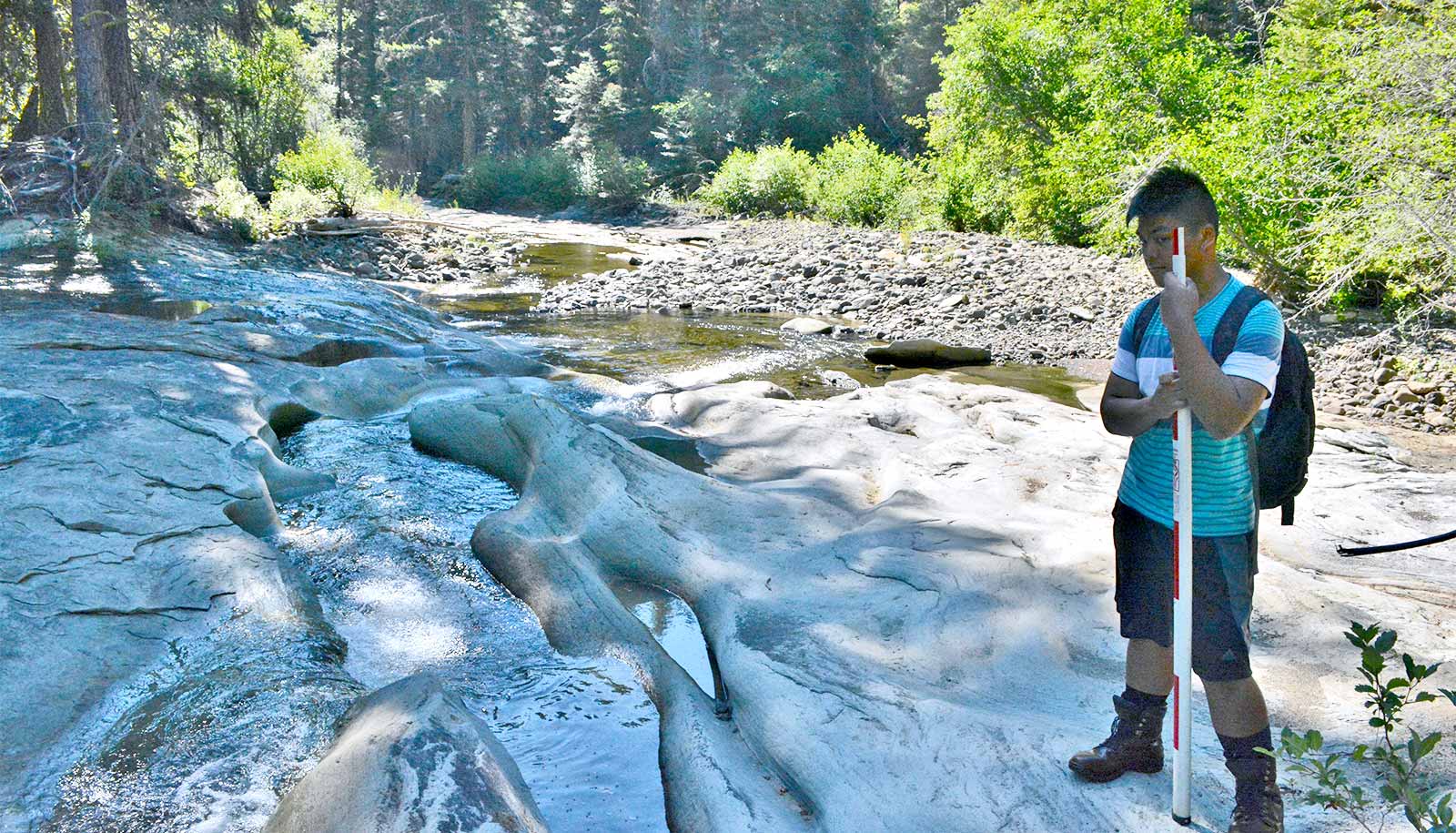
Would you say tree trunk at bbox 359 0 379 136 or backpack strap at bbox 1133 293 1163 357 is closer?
backpack strap at bbox 1133 293 1163 357

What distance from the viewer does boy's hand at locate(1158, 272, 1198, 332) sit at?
2.15m

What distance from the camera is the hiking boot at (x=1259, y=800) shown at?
94.0 inches

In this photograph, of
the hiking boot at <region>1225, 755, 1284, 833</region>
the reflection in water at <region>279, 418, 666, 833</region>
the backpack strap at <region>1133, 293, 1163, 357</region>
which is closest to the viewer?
the hiking boot at <region>1225, 755, 1284, 833</region>

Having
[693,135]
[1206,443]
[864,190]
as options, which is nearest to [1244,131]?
[1206,443]

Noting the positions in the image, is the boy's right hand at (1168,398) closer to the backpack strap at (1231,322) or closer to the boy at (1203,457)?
the boy at (1203,457)

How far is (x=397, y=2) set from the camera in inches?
1796

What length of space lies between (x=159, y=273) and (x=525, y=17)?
3672cm

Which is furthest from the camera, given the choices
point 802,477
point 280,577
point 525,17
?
point 525,17

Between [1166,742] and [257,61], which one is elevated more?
[257,61]

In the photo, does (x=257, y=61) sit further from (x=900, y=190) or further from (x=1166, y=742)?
(x=1166, y=742)

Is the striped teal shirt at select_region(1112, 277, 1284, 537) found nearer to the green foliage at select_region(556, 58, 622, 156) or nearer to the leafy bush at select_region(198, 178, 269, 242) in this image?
the leafy bush at select_region(198, 178, 269, 242)

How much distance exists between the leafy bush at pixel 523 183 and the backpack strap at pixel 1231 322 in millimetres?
33806

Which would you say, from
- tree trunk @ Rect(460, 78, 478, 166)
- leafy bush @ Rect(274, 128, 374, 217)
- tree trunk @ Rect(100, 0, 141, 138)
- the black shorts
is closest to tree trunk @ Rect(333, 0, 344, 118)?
tree trunk @ Rect(460, 78, 478, 166)

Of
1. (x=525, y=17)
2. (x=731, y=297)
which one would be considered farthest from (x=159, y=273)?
(x=525, y=17)
